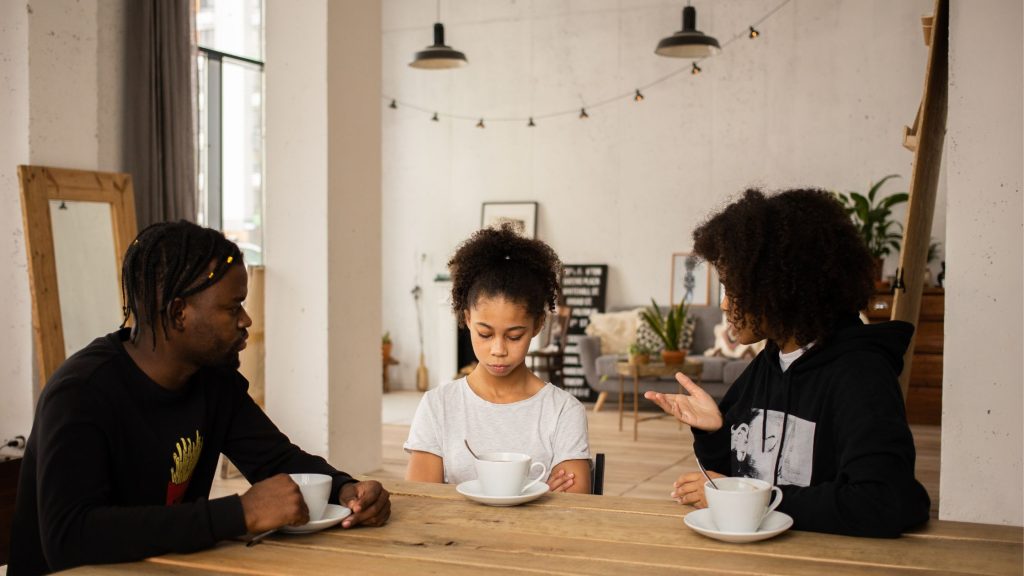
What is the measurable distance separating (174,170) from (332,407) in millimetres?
1661

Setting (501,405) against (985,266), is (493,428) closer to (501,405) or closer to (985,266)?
(501,405)

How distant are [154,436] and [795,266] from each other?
107cm

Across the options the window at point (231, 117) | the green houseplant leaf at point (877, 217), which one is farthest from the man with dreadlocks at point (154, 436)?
the green houseplant leaf at point (877, 217)

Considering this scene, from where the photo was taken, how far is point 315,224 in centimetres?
474

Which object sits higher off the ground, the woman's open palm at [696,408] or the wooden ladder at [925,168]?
the wooden ladder at [925,168]

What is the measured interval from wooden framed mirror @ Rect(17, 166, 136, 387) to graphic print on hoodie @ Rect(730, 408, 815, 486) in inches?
114

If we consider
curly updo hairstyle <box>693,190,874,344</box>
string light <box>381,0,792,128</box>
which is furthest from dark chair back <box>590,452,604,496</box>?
string light <box>381,0,792,128</box>

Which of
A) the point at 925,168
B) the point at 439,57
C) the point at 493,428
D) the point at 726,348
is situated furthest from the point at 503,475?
the point at 726,348

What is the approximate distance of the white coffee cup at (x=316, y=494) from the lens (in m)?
1.39

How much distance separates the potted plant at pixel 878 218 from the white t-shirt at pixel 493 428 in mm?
5776

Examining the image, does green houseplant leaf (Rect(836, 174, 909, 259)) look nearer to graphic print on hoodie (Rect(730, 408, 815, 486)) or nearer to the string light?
the string light

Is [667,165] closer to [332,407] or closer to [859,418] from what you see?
[332,407]

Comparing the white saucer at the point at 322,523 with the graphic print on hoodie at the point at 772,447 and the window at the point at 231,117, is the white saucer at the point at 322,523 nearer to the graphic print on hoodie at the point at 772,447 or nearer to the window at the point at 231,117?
the graphic print on hoodie at the point at 772,447

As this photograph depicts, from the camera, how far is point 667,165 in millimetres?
8516
